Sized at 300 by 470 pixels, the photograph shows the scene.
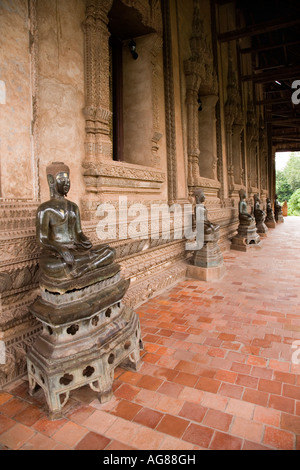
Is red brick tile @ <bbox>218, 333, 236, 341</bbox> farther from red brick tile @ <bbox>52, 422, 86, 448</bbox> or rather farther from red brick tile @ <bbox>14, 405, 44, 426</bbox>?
red brick tile @ <bbox>14, 405, 44, 426</bbox>

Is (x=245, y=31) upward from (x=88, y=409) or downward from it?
upward

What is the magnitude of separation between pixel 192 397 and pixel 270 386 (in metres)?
0.56

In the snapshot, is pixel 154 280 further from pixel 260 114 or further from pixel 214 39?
pixel 260 114

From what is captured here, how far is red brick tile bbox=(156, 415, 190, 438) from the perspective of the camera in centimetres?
163

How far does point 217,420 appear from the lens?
1.72 meters

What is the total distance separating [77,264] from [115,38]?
4.24 metres

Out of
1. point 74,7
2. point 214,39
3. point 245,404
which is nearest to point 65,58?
point 74,7

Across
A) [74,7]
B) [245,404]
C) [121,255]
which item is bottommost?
[245,404]

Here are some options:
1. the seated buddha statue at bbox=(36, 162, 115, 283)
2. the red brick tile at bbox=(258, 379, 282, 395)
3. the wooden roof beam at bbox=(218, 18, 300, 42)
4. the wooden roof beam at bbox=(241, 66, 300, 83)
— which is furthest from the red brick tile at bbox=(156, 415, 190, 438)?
the wooden roof beam at bbox=(241, 66, 300, 83)

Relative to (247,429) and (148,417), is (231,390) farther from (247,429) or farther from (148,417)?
(148,417)

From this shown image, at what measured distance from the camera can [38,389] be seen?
2.04m

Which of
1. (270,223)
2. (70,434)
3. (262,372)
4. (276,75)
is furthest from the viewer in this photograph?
(270,223)

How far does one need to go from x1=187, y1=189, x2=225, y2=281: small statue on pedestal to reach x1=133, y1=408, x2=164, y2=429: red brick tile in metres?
3.04

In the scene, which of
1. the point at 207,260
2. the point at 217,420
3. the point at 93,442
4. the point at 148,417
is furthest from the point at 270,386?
the point at 207,260
